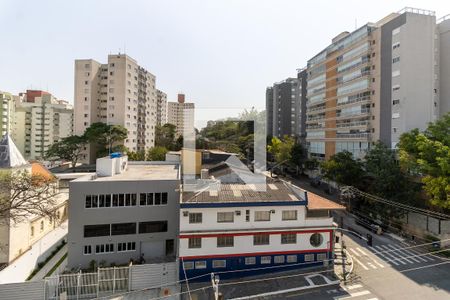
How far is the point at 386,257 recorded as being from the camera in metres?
22.1

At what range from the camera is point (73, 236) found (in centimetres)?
2050

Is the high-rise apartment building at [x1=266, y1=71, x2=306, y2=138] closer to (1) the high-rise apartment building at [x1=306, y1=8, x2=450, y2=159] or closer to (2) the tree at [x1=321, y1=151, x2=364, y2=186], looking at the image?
(1) the high-rise apartment building at [x1=306, y1=8, x2=450, y2=159]

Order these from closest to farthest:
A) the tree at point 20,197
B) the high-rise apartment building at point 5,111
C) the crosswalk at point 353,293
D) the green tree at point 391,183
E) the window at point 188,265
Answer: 1. the tree at point 20,197
2. the crosswalk at point 353,293
3. the window at point 188,265
4. the green tree at point 391,183
5. the high-rise apartment building at point 5,111

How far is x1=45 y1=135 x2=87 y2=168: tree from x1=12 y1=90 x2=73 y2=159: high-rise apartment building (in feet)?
78.4

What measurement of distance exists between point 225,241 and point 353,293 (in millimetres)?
8618

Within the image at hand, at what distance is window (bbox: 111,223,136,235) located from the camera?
2139 cm

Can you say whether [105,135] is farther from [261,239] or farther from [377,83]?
[377,83]

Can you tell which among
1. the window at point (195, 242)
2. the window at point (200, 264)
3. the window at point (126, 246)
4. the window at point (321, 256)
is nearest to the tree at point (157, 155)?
the window at point (126, 246)

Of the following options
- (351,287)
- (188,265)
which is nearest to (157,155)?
(188,265)

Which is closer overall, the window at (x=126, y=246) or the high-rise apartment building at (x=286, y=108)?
the window at (x=126, y=246)

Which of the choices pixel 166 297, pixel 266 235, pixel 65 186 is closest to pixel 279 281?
pixel 266 235

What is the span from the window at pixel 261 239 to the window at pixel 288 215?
1850 mm

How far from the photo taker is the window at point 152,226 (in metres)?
21.9

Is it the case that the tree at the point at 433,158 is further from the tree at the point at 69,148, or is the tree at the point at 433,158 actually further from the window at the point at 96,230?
the tree at the point at 69,148
